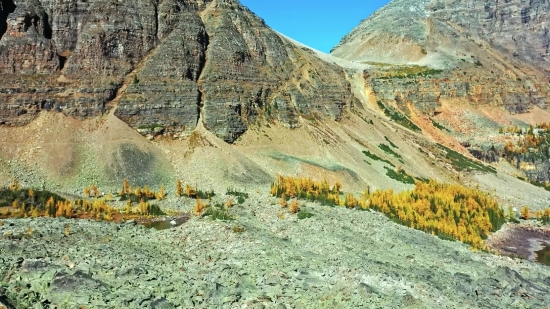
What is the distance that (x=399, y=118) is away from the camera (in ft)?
326

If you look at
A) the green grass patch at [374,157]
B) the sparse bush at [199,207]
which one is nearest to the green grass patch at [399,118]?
the green grass patch at [374,157]

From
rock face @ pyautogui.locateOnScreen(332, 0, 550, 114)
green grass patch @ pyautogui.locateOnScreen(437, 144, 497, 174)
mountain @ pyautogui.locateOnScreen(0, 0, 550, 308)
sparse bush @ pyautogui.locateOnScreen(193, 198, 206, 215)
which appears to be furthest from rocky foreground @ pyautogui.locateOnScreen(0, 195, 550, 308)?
rock face @ pyautogui.locateOnScreen(332, 0, 550, 114)

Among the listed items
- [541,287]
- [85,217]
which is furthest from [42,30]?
[541,287]

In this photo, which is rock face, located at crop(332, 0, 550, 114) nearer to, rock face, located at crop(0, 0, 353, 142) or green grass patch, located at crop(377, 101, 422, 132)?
green grass patch, located at crop(377, 101, 422, 132)

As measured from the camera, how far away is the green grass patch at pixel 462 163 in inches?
3241

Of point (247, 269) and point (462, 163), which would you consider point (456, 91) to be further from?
point (247, 269)

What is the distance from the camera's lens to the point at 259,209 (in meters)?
47.3

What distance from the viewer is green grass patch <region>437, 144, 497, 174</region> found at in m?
82.3

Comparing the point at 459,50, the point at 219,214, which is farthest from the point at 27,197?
the point at 459,50

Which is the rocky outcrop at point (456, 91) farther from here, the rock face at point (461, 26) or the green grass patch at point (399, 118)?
the rock face at point (461, 26)

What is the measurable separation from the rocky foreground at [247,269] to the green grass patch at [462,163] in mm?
43007

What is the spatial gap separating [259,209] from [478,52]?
112464 mm

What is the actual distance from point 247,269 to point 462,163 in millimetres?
65515

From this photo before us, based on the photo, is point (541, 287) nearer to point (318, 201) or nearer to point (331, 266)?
point (331, 266)
